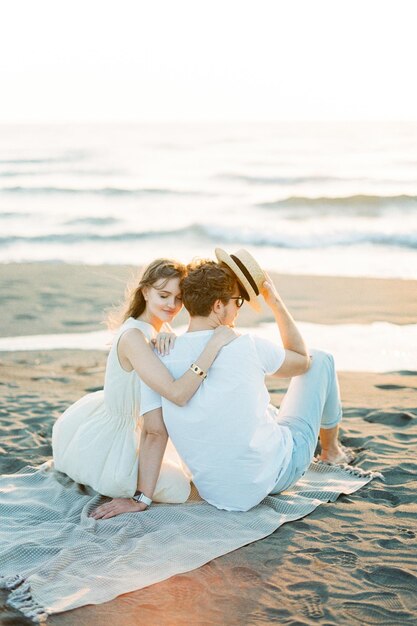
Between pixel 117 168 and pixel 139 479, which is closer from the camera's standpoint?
Answer: pixel 139 479

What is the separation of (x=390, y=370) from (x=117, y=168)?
21.0 metres

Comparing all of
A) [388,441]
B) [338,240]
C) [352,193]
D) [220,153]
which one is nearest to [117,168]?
[220,153]

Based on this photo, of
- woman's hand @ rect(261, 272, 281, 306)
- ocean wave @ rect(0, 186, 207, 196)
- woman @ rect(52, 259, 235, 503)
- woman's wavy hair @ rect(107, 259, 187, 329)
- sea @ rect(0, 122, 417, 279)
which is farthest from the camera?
ocean wave @ rect(0, 186, 207, 196)

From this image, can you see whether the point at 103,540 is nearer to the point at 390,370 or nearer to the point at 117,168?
the point at 390,370

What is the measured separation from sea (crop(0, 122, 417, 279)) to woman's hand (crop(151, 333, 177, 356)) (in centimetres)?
826

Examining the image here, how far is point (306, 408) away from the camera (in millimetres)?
4879

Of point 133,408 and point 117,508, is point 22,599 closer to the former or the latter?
point 117,508

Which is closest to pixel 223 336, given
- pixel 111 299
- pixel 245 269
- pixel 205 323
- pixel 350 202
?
pixel 205 323

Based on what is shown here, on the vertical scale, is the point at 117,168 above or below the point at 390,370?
above

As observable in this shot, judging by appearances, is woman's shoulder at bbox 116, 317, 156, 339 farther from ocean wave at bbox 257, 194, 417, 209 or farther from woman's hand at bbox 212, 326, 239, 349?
ocean wave at bbox 257, 194, 417, 209

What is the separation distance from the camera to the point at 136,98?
124 ft

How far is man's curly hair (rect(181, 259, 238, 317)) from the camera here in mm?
4352

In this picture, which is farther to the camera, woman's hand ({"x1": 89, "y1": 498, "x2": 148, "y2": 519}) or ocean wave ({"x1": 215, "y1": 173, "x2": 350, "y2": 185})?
ocean wave ({"x1": 215, "y1": 173, "x2": 350, "y2": 185})

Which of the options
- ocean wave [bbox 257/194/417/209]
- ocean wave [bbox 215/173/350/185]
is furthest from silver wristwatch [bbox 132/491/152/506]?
ocean wave [bbox 215/173/350/185]
